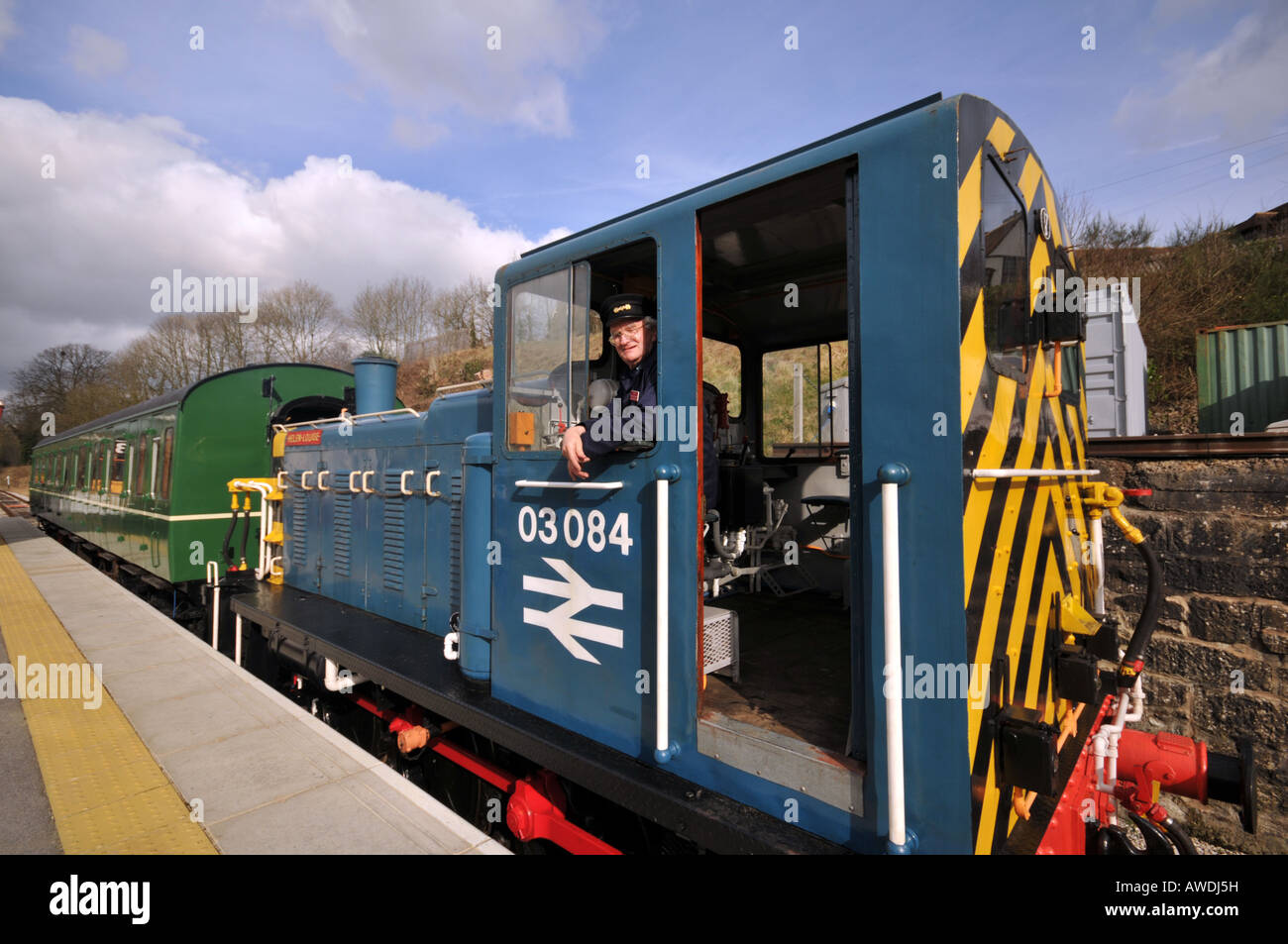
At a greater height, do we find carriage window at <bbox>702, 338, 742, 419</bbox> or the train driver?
carriage window at <bbox>702, 338, 742, 419</bbox>

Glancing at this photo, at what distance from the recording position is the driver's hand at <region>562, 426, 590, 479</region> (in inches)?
95.0

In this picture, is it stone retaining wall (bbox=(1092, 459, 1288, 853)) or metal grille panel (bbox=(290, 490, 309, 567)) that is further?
metal grille panel (bbox=(290, 490, 309, 567))

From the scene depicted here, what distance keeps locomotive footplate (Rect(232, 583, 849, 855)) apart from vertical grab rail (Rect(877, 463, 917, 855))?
24 cm

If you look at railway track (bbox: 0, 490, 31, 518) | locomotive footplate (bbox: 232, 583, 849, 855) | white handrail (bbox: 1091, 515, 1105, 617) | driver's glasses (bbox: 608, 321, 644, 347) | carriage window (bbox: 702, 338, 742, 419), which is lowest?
locomotive footplate (bbox: 232, 583, 849, 855)

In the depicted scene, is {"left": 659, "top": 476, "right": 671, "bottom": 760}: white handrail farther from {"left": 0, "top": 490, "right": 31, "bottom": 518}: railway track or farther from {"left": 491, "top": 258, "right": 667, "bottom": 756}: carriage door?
{"left": 0, "top": 490, "right": 31, "bottom": 518}: railway track

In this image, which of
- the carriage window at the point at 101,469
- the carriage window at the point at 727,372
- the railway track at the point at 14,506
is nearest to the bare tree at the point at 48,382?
the railway track at the point at 14,506

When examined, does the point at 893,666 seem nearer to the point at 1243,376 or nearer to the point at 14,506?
the point at 1243,376

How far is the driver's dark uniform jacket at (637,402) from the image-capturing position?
2.37m

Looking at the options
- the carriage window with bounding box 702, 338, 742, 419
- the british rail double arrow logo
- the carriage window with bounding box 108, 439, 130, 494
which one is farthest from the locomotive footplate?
the carriage window with bounding box 108, 439, 130, 494

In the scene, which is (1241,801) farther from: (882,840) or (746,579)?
(746,579)

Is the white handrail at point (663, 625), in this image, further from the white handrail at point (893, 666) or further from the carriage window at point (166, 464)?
the carriage window at point (166, 464)

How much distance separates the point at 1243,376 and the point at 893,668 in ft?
31.8

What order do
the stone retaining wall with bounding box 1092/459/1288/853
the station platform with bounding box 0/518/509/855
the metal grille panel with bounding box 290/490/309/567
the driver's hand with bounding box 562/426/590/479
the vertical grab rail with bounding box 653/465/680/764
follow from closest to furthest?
the vertical grab rail with bounding box 653/465/680/764 < the driver's hand with bounding box 562/426/590/479 < the station platform with bounding box 0/518/509/855 < the stone retaining wall with bounding box 1092/459/1288/853 < the metal grille panel with bounding box 290/490/309/567

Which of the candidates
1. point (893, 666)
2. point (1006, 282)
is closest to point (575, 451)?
point (893, 666)
